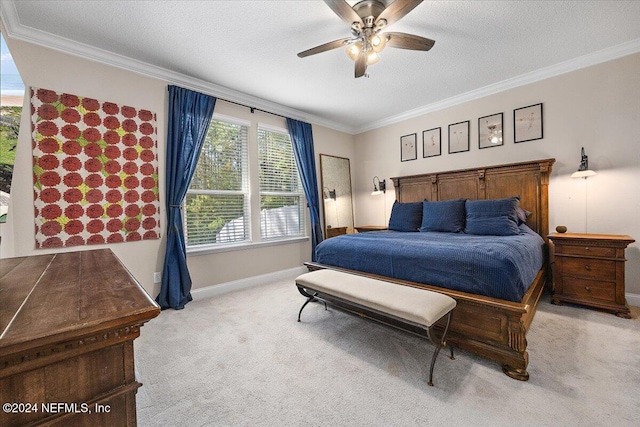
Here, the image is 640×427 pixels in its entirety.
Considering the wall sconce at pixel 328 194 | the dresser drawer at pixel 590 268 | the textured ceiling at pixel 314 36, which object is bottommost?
the dresser drawer at pixel 590 268

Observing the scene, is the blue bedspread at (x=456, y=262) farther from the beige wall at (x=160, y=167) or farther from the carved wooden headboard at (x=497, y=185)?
the beige wall at (x=160, y=167)

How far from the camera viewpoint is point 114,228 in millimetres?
2662

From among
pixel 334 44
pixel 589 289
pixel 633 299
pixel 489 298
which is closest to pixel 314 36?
pixel 334 44

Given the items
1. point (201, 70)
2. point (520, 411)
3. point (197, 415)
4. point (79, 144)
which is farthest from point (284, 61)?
point (520, 411)

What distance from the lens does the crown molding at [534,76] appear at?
8.95 ft

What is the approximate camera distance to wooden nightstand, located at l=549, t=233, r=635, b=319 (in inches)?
97.0

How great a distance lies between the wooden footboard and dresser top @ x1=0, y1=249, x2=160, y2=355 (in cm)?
197

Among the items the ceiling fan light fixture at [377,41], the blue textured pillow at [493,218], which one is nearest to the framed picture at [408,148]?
the blue textured pillow at [493,218]

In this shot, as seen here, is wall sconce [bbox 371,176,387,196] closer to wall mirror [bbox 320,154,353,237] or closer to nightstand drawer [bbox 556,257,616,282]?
wall mirror [bbox 320,154,353,237]

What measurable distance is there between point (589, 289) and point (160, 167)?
4708 millimetres

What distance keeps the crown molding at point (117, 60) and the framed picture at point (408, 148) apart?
2.01 metres

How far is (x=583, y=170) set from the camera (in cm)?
287

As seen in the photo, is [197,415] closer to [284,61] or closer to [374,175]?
[284,61]

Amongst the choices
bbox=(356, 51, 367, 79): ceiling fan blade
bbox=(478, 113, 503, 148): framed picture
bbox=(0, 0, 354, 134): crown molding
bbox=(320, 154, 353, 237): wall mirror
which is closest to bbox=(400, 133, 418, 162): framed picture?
bbox=(478, 113, 503, 148): framed picture
